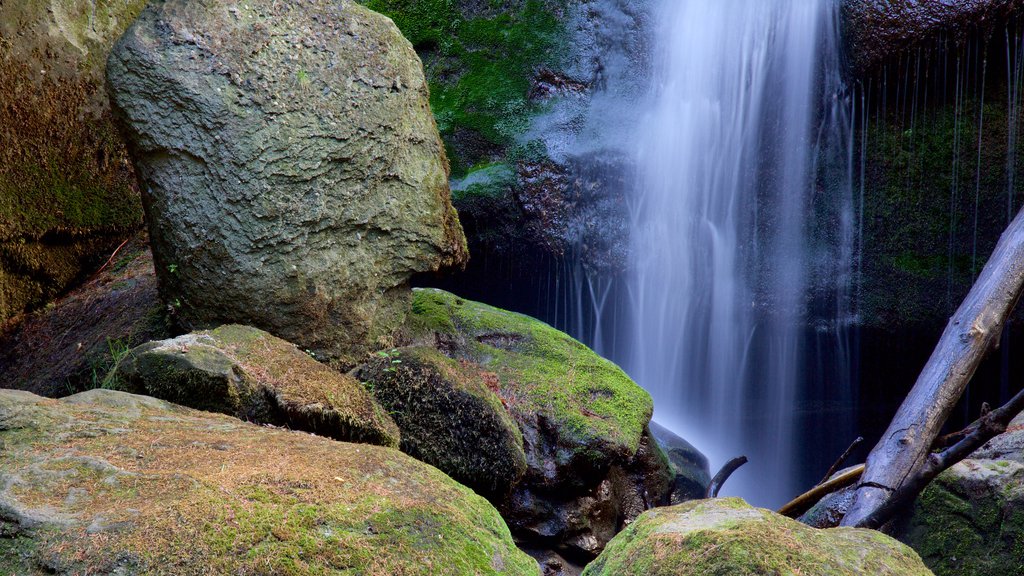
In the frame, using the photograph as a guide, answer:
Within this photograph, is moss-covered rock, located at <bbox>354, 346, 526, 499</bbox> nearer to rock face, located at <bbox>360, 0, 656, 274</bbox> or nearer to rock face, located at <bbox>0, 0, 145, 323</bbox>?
rock face, located at <bbox>0, 0, 145, 323</bbox>

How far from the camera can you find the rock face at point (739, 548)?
2.13 metres

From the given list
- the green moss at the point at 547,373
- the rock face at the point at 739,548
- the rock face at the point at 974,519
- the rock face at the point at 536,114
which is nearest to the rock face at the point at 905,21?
the rock face at the point at 536,114

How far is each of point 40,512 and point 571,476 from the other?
3390 millimetres

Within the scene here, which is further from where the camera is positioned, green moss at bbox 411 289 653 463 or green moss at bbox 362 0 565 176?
green moss at bbox 362 0 565 176

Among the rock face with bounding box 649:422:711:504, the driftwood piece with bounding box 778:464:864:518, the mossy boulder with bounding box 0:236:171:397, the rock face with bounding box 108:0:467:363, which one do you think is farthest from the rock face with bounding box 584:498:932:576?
the rock face with bounding box 649:422:711:504

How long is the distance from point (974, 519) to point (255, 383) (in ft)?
11.8

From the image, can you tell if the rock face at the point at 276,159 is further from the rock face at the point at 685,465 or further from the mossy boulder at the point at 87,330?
the rock face at the point at 685,465

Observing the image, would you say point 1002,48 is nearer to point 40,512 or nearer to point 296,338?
point 296,338

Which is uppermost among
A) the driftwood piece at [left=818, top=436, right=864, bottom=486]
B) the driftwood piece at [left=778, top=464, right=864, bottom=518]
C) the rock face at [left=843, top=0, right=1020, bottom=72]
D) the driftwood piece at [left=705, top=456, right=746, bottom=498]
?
the rock face at [left=843, top=0, right=1020, bottom=72]

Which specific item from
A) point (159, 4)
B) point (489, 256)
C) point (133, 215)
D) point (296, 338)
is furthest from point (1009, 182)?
point (133, 215)

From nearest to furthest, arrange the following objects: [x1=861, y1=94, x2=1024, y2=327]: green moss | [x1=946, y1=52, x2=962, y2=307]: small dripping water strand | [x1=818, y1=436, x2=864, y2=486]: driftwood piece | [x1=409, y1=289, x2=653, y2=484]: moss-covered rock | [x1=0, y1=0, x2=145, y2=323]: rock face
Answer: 1. [x1=818, y1=436, x2=864, y2=486]: driftwood piece
2. [x1=409, y1=289, x2=653, y2=484]: moss-covered rock
3. [x1=0, y1=0, x2=145, y2=323]: rock face
4. [x1=946, y1=52, x2=962, y2=307]: small dripping water strand
5. [x1=861, y1=94, x2=1024, y2=327]: green moss

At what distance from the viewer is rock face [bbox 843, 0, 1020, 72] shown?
7.28m

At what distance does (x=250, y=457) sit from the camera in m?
2.54

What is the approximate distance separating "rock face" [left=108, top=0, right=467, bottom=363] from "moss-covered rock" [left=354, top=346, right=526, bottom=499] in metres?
0.62
